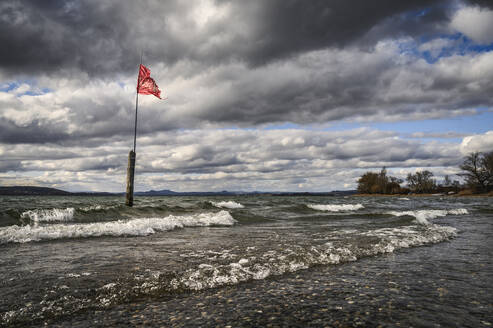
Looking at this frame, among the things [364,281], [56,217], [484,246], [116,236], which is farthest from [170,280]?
[56,217]

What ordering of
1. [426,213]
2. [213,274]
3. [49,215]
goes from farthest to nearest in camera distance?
[426,213], [49,215], [213,274]

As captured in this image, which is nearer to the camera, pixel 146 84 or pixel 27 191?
pixel 146 84

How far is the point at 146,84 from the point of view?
18.4 metres

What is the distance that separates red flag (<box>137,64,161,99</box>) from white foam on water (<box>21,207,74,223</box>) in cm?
805

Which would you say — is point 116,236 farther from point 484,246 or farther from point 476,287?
point 484,246

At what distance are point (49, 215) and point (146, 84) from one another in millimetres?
9107

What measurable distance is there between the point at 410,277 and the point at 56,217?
52.5 feet

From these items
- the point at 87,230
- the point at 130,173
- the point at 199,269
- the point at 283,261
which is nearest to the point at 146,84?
the point at 130,173

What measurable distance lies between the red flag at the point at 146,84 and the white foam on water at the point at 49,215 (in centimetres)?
805

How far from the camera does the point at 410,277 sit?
17.8ft

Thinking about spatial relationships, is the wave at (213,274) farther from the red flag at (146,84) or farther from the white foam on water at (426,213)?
the red flag at (146,84)

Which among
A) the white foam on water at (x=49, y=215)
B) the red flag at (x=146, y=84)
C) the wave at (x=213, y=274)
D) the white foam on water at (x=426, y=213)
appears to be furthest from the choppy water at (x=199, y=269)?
the red flag at (x=146, y=84)

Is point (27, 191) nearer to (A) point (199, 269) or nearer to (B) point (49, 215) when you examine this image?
(B) point (49, 215)

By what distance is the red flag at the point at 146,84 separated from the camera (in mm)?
18234
